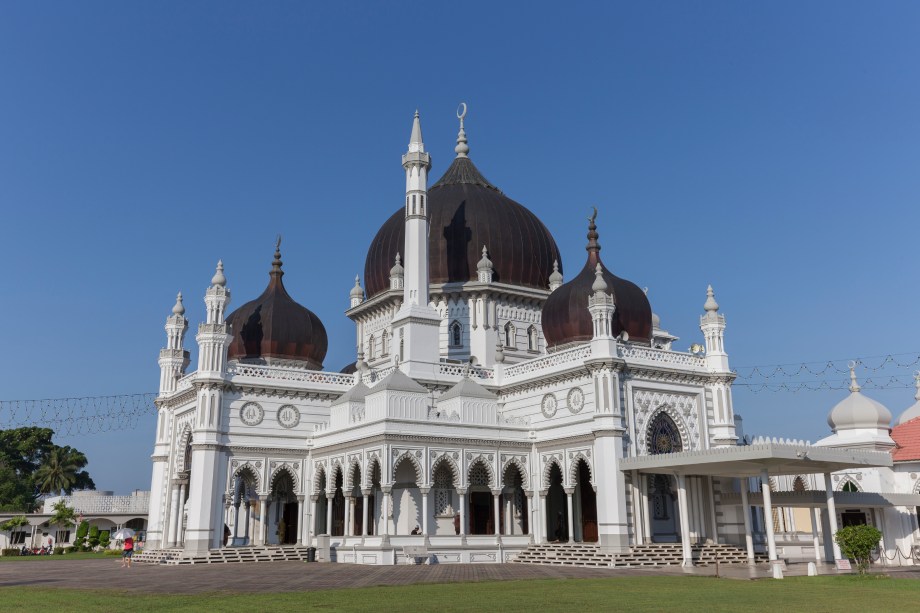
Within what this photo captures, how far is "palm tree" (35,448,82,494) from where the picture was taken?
243 ft

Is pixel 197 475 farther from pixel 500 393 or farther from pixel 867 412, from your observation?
pixel 867 412

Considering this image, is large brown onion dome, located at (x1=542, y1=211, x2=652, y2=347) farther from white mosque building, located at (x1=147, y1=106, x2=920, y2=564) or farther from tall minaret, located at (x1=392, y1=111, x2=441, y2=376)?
tall minaret, located at (x1=392, y1=111, x2=441, y2=376)

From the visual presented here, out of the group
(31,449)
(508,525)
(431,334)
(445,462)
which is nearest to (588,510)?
(508,525)

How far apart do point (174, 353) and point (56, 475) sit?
40039 millimetres

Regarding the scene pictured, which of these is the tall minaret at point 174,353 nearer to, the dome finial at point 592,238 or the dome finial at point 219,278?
the dome finial at point 219,278

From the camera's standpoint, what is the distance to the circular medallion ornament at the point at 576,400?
32906 millimetres

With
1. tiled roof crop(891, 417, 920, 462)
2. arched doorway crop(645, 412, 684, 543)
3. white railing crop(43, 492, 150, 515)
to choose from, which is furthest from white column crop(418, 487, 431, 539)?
white railing crop(43, 492, 150, 515)

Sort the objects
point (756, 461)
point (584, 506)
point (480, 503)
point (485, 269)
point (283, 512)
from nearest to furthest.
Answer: point (756, 461) → point (584, 506) → point (480, 503) → point (283, 512) → point (485, 269)

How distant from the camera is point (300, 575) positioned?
80.7 ft

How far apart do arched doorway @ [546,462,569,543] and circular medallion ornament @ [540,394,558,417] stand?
2.67m

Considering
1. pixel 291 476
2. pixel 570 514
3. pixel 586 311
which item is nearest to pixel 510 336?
pixel 586 311

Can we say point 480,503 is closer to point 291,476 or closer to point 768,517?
→ point 291,476

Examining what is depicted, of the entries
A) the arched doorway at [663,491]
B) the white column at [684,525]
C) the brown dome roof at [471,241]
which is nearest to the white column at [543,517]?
the arched doorway at [663,491]

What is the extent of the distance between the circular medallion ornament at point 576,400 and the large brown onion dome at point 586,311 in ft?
11.5
